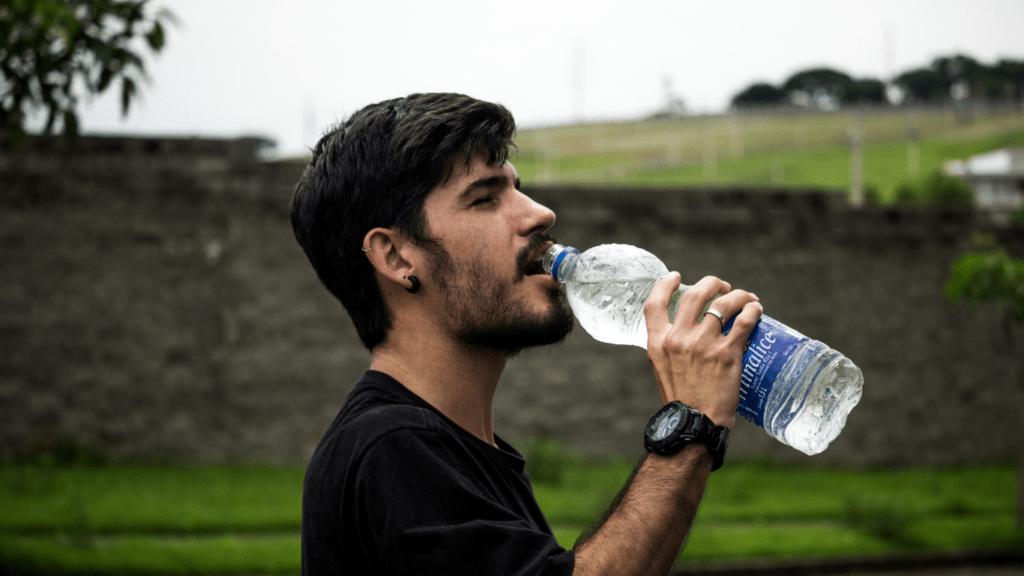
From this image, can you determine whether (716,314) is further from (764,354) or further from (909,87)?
(909,87)

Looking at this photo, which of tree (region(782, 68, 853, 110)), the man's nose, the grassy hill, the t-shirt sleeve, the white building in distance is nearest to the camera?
the t-shirt sleeve

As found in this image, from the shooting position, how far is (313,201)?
1.74 metres

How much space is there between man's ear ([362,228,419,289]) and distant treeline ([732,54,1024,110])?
5966cm

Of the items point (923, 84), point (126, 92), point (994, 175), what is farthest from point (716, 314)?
point (923, 84)

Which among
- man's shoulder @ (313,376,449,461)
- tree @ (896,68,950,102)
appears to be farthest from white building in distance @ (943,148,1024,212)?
man's shoulder @ (313,376,449,461)

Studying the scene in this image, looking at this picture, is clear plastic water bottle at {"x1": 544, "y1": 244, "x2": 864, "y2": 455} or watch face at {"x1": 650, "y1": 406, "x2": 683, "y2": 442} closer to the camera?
watch face at {"x1": 650, "y1": 406, "x2": 683, "y2": 442}

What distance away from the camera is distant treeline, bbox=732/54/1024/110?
59.2 meters

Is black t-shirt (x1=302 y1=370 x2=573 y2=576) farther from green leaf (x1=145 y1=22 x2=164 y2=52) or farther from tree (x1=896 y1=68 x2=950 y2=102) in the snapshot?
tree (x1=896 y1=68 x2=950 y2=102)

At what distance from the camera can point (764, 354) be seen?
1.58m

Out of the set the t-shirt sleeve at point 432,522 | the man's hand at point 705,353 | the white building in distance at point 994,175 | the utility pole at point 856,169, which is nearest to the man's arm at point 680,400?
the man's hand at point 705,353

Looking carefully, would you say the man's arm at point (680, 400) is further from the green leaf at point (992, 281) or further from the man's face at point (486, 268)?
the green leaf at point (992, 281)

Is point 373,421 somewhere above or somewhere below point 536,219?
below

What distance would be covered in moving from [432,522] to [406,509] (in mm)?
46

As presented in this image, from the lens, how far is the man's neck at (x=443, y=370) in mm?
1683
